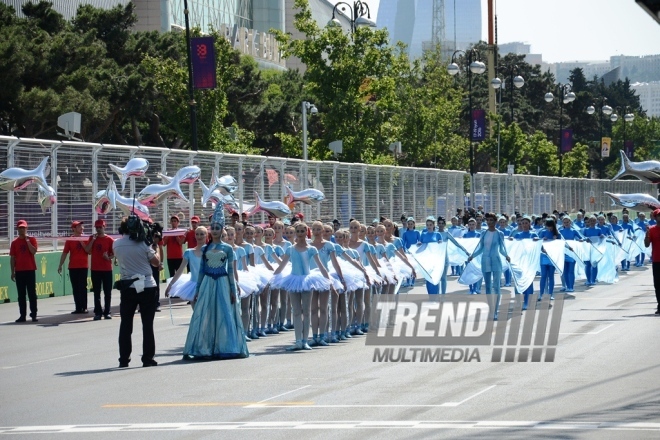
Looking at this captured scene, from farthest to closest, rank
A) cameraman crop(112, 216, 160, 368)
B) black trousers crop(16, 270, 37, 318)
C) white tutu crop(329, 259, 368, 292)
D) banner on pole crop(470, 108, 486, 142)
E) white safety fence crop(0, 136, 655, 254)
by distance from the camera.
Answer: banner on pole crop(470, 108, 486, 142) < white safety fence crop(0, 136, 655, 254) < black trousers crop(16, 270, 37, 318) < white tutu crop(329, 259, 368, 292) < cameraman crop(112, 216, 160, 368)

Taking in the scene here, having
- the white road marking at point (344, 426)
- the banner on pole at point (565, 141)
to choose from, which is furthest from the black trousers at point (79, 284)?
the banner on pole at point (565, 141)

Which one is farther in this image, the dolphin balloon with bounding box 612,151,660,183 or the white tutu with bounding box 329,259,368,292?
the dolphin balloon with bounding box 612,151,660,183

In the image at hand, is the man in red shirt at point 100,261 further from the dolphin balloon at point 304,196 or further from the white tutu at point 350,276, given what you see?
the dolphin balloon at point 304,196

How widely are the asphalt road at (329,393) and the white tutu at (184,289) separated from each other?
2.73 ft

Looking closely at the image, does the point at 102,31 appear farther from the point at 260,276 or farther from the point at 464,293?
the point at 260,276

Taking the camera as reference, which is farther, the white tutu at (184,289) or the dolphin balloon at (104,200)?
the dolphin balloon at (104,200)

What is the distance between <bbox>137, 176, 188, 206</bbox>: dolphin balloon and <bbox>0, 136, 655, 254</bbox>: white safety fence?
930mm

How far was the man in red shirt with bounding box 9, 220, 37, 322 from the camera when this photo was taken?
926 inches

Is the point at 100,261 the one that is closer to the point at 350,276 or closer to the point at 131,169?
the point at 131,169

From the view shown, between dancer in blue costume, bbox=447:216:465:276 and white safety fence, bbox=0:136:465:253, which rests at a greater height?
white safety fence, bbox=0:136:465:253

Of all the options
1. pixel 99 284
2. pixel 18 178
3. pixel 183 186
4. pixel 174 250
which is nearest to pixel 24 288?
pixel 99 284

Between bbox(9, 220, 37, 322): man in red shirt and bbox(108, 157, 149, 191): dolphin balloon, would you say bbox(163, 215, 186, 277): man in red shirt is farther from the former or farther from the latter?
bbox(9, 220, 37, 322): man in red shirt

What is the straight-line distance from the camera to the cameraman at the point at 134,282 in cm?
1580

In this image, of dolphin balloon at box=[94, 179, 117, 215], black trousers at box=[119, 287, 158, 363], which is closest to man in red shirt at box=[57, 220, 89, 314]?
dolphin balloon at box=[94, 179, 117, 215]
